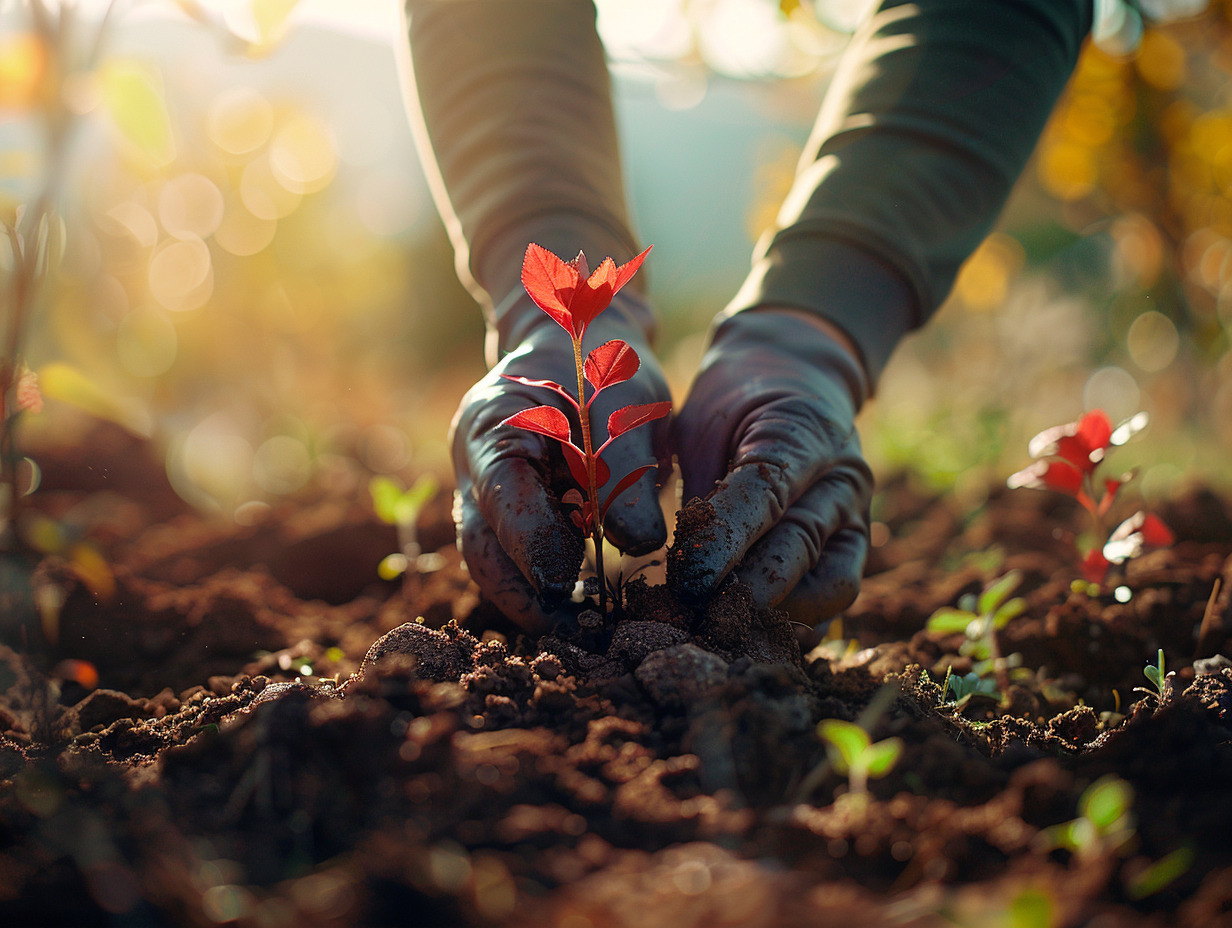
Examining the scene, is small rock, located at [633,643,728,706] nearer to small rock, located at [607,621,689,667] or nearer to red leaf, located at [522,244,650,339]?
small rock, located at [607,621,689,667]

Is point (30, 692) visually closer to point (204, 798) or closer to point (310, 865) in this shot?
point (204, 798)

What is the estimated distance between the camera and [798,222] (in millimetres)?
1924

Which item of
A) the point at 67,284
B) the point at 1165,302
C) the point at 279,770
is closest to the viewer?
the point at 279,770

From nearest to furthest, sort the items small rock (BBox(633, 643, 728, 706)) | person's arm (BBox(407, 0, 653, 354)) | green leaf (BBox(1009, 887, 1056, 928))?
green leaf (BBox(1009, 887, 1056, 928)) → small rock (BBox(633, 643, 728, 706)) → person's arm (BBox(407, 0, 653, 354))

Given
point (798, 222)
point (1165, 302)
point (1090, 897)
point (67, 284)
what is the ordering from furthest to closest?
1. point (1165, 302)
2. point (67, 284)
3. point (798, 222)
4. point (1090, 897)

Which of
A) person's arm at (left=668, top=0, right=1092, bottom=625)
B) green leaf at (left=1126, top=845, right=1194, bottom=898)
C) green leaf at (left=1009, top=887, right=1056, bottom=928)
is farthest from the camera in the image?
person's arm at (left=668, top=0, right=1092, bottom=625)

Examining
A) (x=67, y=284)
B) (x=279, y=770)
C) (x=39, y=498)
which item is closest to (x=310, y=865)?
(x=279, y=770)

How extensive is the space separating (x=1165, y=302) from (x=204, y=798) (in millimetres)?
5206

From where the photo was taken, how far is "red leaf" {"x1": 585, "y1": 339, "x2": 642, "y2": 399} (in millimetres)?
1062

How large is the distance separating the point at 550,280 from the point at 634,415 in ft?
0.72

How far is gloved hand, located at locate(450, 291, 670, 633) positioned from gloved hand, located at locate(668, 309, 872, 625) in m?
0.11

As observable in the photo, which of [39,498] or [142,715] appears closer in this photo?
[142,715]

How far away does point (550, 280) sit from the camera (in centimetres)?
102

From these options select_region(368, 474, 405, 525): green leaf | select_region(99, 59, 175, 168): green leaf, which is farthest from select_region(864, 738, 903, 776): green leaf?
select_region(368, 474, 405, 525): green leaf
